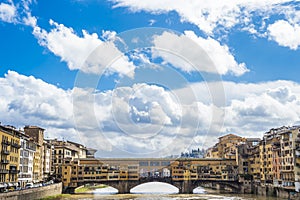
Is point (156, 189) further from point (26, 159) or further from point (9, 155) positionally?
point (9, 155)

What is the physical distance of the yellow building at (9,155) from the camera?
48344mm

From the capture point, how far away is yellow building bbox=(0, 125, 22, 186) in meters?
48.3

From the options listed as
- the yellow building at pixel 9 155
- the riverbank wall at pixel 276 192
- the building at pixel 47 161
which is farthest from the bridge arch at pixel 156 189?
the yellow building at pixel 9 155

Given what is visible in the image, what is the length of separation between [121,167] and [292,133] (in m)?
33.2

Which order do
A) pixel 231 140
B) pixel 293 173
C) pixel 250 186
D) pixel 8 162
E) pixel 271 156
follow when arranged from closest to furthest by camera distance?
pixel 8 162 < pixel 293 173 < pixel 271 156 < pixel 250 186 < pixel 231 140

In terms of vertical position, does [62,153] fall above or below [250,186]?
above

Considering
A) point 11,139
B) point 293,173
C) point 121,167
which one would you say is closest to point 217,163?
point 121,167

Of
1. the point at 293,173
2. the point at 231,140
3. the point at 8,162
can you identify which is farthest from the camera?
the point at 231,140

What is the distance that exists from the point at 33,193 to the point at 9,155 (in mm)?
6016

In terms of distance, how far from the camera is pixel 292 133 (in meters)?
56.4

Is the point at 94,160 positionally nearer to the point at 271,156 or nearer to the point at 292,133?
the point at 271,156

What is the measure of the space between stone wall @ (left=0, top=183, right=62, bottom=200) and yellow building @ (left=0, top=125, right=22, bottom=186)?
3695mm

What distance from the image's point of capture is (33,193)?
49.1 meters

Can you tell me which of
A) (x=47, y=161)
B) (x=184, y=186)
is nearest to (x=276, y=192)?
(x=184, y=186)
